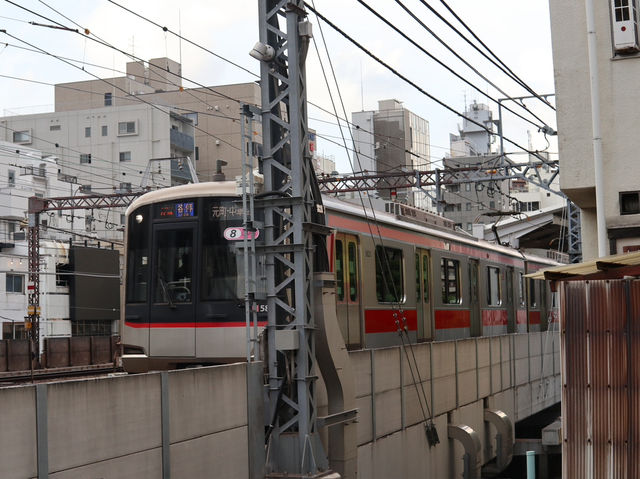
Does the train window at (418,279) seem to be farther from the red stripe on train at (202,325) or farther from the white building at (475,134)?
the white building at (475,134)

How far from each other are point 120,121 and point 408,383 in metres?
58.3

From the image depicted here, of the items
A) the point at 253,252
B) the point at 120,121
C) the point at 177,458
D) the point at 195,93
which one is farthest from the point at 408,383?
the point at 195,93

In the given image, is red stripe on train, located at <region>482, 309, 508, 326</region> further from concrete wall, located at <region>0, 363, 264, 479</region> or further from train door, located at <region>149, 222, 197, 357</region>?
concrete wall, located at <region>0, 363, 264, 479</region>

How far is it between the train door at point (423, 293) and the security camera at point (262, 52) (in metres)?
8.50

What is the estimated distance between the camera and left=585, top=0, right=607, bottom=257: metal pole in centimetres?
1352

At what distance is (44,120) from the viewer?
236ft

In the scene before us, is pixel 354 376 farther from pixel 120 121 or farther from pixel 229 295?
pixel 120 121

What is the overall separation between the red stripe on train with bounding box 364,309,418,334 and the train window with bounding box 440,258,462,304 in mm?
2405

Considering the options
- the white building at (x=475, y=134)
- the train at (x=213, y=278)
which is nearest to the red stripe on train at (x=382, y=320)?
the train at (x=213, y=278)

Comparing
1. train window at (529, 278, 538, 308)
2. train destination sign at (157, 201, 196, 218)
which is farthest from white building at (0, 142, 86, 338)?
train destination sign at (157, 201, 196, 218)

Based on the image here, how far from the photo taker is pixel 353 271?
615 inches

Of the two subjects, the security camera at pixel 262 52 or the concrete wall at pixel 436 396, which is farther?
the concrete wall at pixel 436 396

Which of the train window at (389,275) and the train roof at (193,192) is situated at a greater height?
the train roof at (193,192)

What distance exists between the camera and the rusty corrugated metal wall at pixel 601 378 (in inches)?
387
